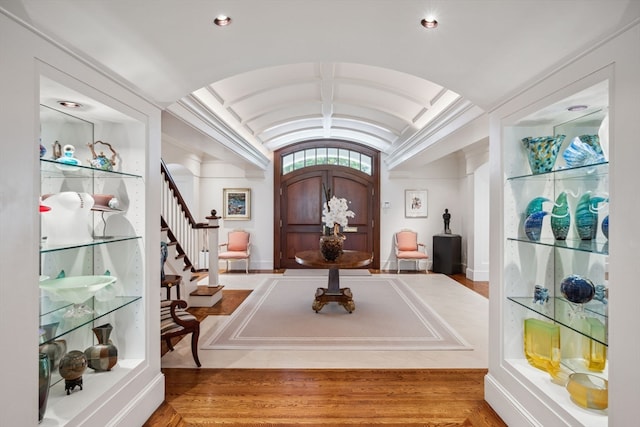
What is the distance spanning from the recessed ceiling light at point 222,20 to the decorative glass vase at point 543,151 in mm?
1939

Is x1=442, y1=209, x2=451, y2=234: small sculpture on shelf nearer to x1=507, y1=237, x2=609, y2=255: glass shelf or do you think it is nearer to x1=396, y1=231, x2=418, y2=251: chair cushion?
x1=396, y1=231, x2=418, y2=251: chair cushion

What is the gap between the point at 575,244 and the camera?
1938 millimetres

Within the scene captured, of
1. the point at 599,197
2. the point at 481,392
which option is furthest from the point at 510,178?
the point at 481,392

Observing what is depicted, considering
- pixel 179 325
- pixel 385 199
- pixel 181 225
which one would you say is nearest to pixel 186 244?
pixel 181 225

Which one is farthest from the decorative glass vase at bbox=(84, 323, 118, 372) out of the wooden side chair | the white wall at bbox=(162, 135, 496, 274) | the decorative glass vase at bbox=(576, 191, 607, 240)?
the white wall at bbox=(162, 135, 496, 274)

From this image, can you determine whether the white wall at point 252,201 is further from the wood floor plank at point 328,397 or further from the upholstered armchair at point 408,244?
the wood floor plank at point 328,397

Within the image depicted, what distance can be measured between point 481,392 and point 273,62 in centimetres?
276

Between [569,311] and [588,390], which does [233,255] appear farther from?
[588,390]

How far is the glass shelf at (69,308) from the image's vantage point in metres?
1.83

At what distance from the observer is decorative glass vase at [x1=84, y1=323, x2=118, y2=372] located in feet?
6.89

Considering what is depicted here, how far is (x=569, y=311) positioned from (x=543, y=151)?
97 cm

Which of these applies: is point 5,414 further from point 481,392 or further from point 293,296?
point 293,296

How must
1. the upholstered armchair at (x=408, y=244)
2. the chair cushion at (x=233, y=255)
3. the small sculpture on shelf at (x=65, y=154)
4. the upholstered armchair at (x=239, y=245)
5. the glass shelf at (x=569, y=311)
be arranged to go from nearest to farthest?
the glass shelf at (x=569, y=311) < the small sculpture on shelf at (x=65, y=154) < the chair cushion at (x=233, y=255) < the upholstered armchair at (x=239, y=245) < the upholstered armchair at (x=408, y=244)

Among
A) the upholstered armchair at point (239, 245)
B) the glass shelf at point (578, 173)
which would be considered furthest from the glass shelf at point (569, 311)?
the upholstered armchair at point (239, 245)
